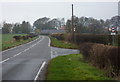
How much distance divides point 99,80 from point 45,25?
17087 centimetres

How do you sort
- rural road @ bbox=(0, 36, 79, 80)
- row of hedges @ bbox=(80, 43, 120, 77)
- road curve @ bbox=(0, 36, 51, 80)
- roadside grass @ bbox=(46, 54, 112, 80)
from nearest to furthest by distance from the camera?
roadside grass @ bbox=(46, 54, 112, 80) → row of hedges @ bbox=(80, 43, 120, 77) → road curve @ bbox=(0, 36, 51, 80) → rural road @ bbox=(0, 36, 79, 80)

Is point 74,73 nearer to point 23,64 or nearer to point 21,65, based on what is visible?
point 21,65

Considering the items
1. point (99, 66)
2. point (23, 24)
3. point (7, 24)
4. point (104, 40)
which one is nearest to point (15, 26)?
point (23, 24)

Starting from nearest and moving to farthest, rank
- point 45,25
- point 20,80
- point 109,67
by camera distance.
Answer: point 20,80
point 109,67
point 45,25

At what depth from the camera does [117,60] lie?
32.2 feet

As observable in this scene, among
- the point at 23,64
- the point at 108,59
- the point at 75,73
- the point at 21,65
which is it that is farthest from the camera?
the point at 23,64

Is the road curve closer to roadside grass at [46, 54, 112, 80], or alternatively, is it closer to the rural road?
the rural road

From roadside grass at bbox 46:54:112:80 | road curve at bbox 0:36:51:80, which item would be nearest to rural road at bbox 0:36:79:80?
road curve at bbox 0:36:51:80

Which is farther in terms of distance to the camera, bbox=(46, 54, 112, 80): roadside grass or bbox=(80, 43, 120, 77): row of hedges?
bbox=(80, 43, 120, 77): row of hedges

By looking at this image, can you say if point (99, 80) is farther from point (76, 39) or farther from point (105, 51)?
point (76, 39)

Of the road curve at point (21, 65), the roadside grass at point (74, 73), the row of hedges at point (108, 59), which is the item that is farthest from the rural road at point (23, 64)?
the row of hedges at point (108, 59)

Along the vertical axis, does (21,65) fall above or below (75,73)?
below

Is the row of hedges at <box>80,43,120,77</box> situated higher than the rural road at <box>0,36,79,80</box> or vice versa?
the row of hedges at <box>80,43,120,77</box>

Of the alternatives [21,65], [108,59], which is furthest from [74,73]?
[21,65]
